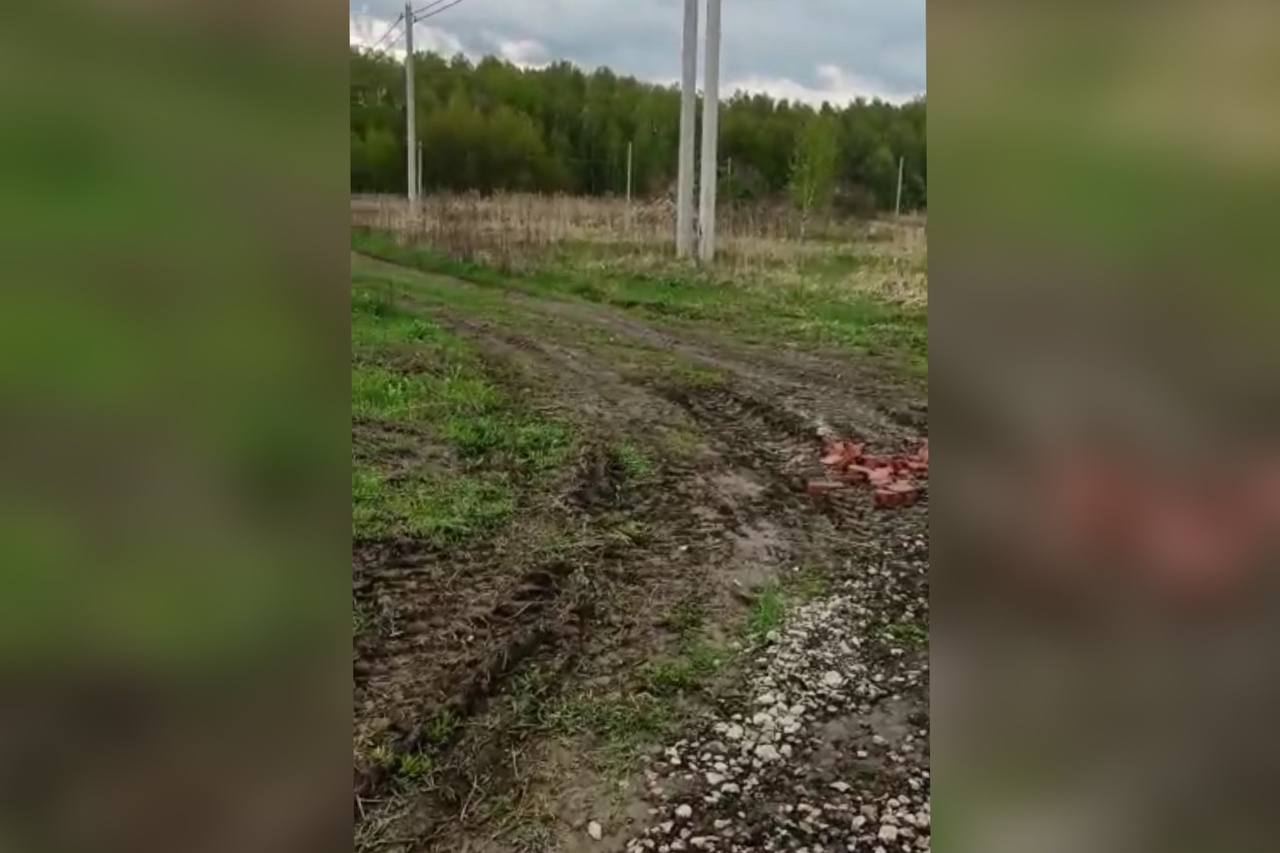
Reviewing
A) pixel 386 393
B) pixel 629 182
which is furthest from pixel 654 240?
pixel 386 393

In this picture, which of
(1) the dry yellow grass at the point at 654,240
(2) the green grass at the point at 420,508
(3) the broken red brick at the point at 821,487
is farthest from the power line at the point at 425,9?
(3) the broken red brick at the point at 821,487

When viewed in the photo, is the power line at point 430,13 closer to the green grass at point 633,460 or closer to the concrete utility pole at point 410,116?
the concrete utility pole at point 410,116

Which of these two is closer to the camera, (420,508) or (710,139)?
(420,508)

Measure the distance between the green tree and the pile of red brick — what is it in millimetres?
413

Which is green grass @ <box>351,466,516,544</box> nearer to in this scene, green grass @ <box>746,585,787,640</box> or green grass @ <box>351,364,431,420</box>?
green grass @ <box>351,364,431,420</box>

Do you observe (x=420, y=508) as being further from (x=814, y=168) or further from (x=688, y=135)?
(x=814, y=168)

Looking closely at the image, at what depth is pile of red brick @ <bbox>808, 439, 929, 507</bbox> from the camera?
1.61 metres

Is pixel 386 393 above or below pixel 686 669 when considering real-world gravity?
above

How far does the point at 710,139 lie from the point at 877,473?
2.04 feet
